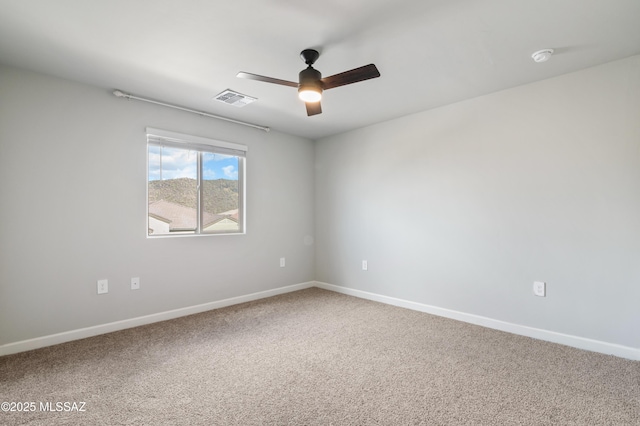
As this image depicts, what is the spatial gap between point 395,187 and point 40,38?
11.2 ft

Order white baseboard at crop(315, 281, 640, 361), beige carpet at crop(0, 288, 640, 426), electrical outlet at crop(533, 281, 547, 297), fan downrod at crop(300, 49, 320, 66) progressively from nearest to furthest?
1. beige carpet at crop(0, 288, 640, 426)
2. fan downrod at crop(300, 49, 320, 66)
3. white baseboard at crop(315, 281, 640, 361)
4. electrical outlet at crop(533, 281, 547, 297)

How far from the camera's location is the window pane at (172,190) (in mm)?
3273

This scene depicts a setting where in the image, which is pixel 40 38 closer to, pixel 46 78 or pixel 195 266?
pixel 46 78

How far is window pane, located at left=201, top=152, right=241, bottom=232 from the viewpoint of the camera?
3.70 meters

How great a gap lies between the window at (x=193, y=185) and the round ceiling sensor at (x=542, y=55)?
10.1 ft

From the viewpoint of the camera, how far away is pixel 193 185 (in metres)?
3.59

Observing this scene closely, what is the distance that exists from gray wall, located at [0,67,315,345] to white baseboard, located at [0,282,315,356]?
0.05m

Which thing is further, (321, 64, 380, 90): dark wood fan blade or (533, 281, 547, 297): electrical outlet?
(533, 281, 547, 297): electrical outlet

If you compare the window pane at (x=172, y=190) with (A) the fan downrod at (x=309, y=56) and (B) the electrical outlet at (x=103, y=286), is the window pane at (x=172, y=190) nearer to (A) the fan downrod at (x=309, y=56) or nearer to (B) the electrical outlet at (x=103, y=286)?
(B) the electrical outlet at (x=103, y=286)

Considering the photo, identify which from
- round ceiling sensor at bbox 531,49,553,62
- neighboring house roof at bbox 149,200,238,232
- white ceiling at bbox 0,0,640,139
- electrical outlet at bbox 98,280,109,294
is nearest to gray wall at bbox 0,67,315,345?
electrical outlet at bbox 98,280,109,294

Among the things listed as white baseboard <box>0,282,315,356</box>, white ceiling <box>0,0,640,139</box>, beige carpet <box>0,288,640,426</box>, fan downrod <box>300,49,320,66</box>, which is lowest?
beige carpet <box>0,288,640,426</box>

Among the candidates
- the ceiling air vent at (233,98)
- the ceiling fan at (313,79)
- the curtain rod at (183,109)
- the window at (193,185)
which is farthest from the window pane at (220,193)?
the ceiling fan at (313,79)

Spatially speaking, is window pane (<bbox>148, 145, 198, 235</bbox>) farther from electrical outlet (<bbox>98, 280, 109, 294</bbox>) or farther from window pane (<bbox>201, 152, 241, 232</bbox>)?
electrical outlet (<bbox>98, 280, 109, 294</bbox>)

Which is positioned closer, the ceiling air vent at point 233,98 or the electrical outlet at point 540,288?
the electrical outlet at point 540,288
